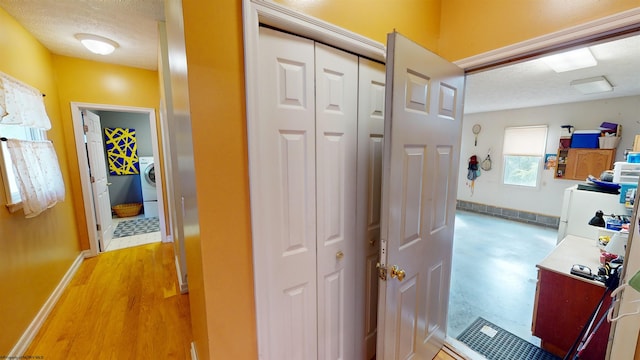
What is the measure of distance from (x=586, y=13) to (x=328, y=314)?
72.3 inches

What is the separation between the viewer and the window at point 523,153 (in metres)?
4.96

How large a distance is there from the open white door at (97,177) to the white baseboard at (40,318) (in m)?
0.63

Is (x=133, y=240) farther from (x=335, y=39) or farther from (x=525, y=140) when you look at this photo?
(x=525, y=140)

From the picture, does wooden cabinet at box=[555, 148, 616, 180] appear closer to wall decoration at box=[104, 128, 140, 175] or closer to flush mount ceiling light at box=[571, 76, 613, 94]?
flush mount ceiling light at box=[571, 76, 613, 94]

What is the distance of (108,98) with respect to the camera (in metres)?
3.17

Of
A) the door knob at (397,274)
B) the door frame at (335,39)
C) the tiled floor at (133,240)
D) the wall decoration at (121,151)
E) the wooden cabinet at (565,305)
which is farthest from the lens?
the wall decoration at (121,151)

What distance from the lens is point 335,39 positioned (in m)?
1.10

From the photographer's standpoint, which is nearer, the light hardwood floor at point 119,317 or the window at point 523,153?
the light hardwood floor at point 119,317

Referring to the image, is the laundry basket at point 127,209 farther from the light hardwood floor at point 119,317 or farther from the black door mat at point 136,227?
the light hardwood floor at point 119,317

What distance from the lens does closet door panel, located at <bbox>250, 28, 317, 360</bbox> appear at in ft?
3.19

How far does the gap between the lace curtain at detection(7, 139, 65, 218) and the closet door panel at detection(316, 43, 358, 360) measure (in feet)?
7.83

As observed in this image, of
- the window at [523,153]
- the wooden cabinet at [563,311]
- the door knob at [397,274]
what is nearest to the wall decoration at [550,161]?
the window at [523,153]

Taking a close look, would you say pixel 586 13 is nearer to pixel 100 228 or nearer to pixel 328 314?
pixel 328 314

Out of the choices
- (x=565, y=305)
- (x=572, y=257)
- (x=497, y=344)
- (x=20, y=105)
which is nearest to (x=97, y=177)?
(x=20, y=105)
